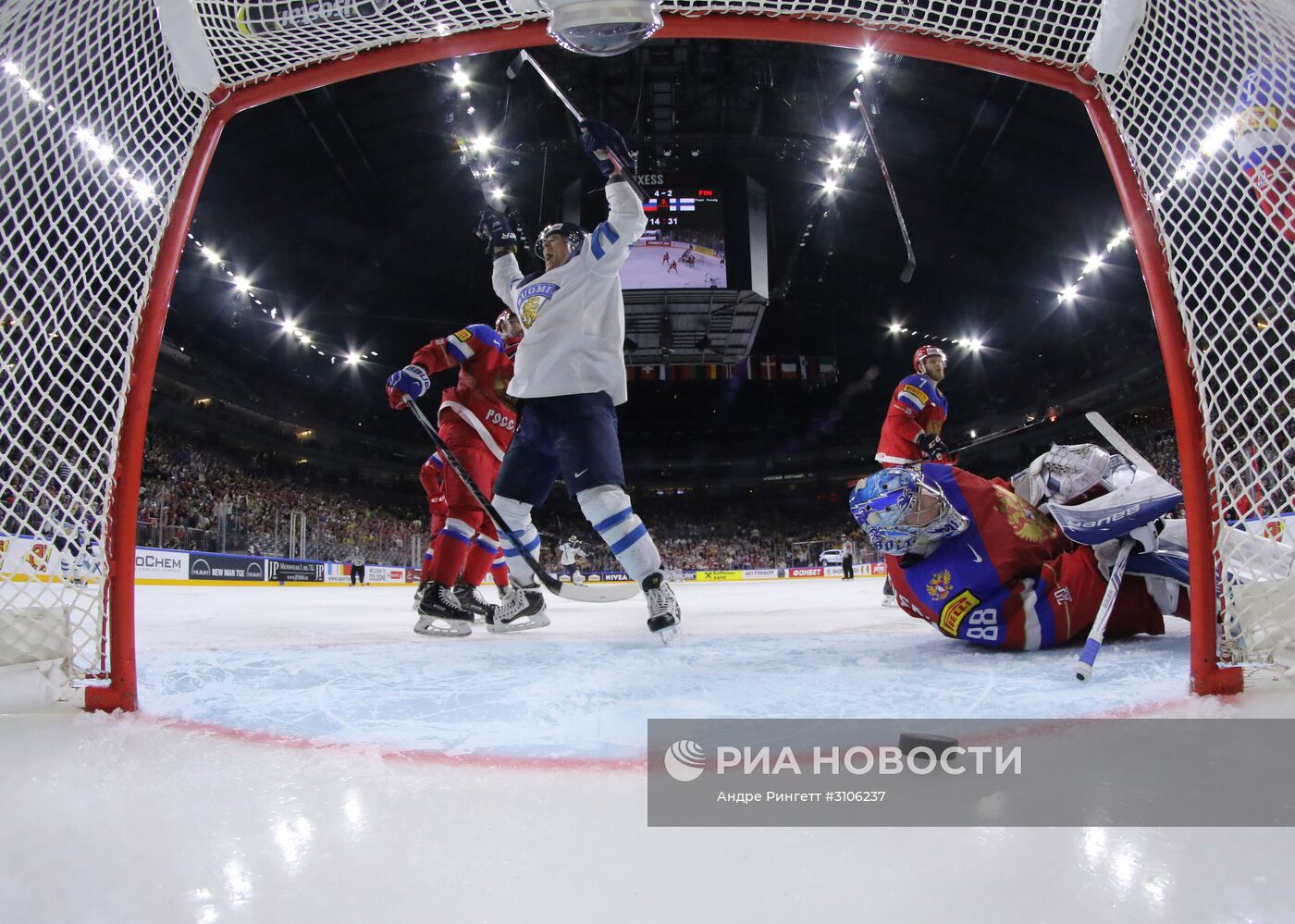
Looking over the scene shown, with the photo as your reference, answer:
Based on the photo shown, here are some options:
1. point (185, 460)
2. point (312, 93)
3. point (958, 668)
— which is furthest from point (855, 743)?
point (185, 460)

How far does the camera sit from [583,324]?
249 centimetres

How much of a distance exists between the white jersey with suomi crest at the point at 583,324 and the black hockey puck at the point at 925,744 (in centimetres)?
171

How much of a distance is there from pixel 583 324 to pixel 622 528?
73 centimetres

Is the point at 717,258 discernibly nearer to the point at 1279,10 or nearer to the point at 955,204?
the point at 955,204

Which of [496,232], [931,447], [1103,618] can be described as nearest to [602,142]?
[496,232]

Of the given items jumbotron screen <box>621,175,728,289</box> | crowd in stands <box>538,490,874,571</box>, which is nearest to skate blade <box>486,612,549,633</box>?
jumbotron screen <box>621,175,728,289</box>

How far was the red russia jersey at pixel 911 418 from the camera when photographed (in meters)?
4.22

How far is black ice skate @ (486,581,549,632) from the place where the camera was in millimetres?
2912

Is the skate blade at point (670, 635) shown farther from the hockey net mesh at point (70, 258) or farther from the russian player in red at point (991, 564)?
the hockey net mesh at point (70, 258)

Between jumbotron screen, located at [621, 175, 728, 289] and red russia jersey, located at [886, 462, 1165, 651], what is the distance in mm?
8368

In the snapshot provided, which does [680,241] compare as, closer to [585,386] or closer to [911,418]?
[911,418]

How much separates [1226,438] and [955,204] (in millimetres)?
13311

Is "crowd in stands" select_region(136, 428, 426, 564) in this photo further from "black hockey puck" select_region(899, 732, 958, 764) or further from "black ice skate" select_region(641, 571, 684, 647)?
"black hockey puck" select_region(899, 732, 958, 764)

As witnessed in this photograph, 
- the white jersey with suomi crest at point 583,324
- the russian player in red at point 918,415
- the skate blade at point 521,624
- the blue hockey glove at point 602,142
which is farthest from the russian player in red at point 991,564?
the russian player in red at point 918,415
